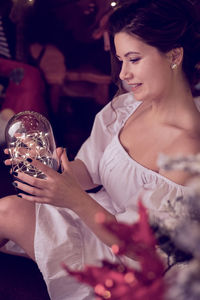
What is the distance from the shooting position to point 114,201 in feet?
4.75

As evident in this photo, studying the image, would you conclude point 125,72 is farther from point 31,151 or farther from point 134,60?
point 31,151

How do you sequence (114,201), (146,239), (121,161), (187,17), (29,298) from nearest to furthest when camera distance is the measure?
(146,239)
(187,17)
(121,161)
(114,201)
(29,298)

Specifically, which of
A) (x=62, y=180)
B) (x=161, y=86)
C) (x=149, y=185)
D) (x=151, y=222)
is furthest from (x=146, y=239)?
(x=161, y=86)

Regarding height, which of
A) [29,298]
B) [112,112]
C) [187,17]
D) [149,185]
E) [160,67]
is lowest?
[29,298]

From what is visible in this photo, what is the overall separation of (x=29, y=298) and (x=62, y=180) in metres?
0.85

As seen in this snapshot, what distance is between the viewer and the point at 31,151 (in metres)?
1.28

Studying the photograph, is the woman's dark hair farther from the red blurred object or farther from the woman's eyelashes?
the red blurred object

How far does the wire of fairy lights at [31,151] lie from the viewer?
1272 millimetres

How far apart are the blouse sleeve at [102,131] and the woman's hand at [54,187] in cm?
51

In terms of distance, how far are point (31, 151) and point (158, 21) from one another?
24.8 inches

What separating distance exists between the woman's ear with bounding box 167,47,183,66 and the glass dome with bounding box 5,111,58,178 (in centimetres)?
54

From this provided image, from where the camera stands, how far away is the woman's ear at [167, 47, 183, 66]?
3.87 ft

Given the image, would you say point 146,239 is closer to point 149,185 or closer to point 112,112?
point 149,185

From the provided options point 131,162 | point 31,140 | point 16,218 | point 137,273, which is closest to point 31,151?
point 31,140
